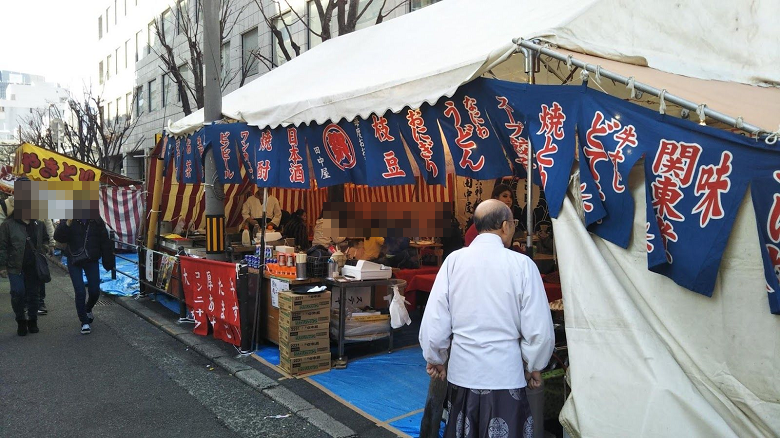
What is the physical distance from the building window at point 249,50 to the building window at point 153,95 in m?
11.9

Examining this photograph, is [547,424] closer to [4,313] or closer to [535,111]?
[535,111]

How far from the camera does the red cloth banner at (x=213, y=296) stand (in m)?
7.56

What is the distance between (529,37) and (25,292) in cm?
863

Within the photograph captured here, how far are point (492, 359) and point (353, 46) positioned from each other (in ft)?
21.3

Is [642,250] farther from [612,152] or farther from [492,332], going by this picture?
[492,332]

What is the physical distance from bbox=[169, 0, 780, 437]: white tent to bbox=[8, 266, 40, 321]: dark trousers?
17.5 ft

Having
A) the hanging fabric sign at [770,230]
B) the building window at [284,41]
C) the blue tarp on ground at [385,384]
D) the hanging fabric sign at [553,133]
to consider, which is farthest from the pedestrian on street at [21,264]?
the building window at [284,41]

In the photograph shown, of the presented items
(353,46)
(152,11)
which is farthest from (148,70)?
(353,46)

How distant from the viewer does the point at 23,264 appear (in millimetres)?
8695

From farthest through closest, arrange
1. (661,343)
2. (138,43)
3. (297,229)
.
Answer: (138,43) < (297,229) < (661,343)

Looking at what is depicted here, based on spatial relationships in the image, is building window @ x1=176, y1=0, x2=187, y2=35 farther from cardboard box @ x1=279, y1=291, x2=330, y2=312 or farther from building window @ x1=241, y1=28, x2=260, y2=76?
cardboard box @ x1=279, y1=291, x2=330, y2=312

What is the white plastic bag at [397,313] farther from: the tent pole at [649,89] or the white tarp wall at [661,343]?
the tent pole at [649,89]

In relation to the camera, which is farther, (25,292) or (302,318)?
(25,292)

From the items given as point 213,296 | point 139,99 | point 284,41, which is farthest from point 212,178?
point 139,99
